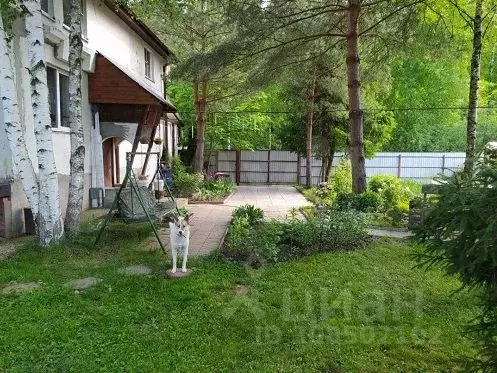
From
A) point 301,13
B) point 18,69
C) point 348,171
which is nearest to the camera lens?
point 18,69

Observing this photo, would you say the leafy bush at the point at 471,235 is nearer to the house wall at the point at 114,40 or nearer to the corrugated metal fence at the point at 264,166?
the house wall at the point at 114,40

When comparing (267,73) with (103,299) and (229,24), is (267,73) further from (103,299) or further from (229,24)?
(103,299)

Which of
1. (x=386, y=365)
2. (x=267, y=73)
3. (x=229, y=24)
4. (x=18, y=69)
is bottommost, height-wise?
(x=386, y=365)

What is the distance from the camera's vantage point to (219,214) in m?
10.3

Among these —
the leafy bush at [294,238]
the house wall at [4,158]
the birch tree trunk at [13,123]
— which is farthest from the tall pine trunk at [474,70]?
the house wall at [4,158]

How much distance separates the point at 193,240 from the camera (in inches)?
286

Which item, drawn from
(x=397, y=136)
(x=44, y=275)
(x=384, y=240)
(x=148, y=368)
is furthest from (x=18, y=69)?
(x=397, y=136)

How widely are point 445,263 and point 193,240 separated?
5.17m

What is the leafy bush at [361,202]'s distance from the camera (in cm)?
938

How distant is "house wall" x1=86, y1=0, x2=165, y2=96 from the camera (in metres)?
9.67

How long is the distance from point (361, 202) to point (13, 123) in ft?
22.9

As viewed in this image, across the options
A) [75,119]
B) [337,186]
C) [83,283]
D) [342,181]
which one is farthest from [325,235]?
[342,181]

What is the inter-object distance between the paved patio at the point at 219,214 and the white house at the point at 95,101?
230 cm

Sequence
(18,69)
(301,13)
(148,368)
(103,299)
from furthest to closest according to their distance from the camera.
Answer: (301,13) < (18,69) < (103,299) < (148,368)
